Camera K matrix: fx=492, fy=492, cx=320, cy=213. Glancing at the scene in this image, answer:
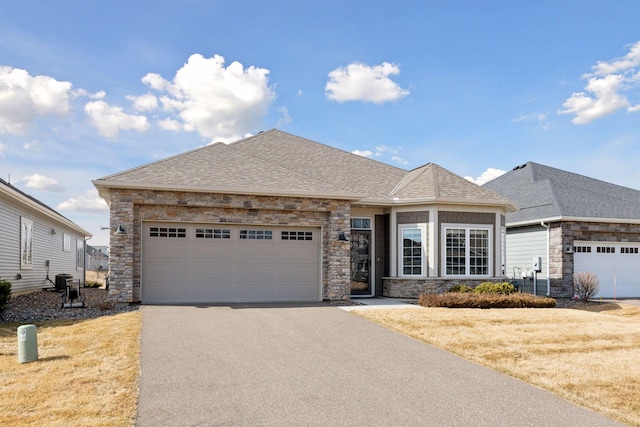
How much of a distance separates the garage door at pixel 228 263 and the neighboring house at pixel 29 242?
4.79 m

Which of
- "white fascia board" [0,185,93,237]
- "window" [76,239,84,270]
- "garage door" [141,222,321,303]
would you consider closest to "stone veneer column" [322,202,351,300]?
"garage door" [141,222,321,303]

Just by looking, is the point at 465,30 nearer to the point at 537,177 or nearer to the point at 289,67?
the point at 289,67

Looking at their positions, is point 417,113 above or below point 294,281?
above

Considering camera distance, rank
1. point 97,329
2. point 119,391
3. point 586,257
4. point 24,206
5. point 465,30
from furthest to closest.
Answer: point 586,257 < point 24,206 < point 465,30 < point 97,329 < point 119,391

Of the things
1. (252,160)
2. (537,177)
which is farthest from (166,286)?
(537,177)

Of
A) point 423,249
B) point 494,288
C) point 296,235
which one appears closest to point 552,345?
point 494,288

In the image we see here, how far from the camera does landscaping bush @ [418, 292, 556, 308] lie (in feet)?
43.8

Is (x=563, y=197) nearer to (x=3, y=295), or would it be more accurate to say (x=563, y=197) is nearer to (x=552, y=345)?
(x=552, y=345)

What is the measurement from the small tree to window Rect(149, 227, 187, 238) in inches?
531

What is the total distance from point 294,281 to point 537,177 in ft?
44.2

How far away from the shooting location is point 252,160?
51.2 ft

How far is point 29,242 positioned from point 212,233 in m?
8.77

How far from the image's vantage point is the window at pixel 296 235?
14758 mm

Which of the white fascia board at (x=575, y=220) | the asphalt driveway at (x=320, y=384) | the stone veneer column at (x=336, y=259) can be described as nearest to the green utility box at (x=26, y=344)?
the asphalt driveway at (x=320, y=384)
